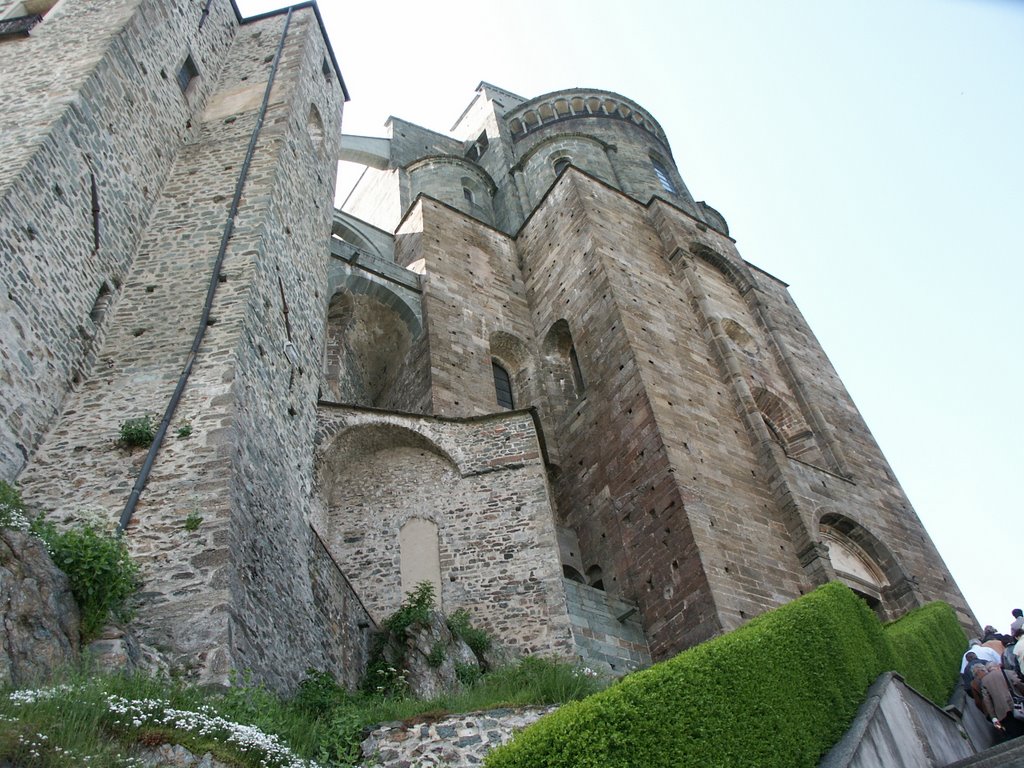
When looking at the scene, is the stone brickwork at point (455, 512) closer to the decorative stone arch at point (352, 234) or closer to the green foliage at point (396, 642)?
the green foliage at point (396, 642)

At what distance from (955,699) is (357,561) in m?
7.11

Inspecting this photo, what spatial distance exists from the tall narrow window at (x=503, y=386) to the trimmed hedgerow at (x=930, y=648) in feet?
26.1

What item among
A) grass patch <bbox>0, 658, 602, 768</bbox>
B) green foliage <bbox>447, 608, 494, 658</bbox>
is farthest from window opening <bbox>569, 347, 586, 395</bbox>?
grass patch <bbox>0, 658, 602, 768</bbox>

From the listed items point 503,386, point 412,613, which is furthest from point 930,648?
point 503,386

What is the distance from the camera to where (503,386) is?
59.8ft

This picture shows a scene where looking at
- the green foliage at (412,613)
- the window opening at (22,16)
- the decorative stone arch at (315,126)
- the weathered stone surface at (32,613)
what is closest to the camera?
the weathered stone surface at (32,613)

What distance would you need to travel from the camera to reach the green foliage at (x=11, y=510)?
675cm

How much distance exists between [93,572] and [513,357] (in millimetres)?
12419

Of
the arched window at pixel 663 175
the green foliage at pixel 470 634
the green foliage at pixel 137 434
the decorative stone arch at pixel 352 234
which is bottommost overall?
the green foliage at pixel 470 634

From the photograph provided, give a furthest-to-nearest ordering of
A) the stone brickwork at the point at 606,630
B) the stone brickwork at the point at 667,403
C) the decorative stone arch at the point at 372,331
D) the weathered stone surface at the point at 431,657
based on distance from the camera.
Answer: the decorative stone arch at the point at 372,331, the stone brickwork at the point at 667,403, the stone brickwork at the point at 606,630, the weathered stone surface at the point at 431,657

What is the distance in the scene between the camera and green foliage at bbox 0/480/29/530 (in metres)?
6.75

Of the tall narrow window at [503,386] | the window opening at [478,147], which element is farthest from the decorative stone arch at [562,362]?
the window opening at [478,147]

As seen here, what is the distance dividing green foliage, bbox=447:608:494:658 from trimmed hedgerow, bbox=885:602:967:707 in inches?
167

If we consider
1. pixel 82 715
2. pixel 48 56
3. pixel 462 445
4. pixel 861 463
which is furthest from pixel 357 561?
pixel 861 463
